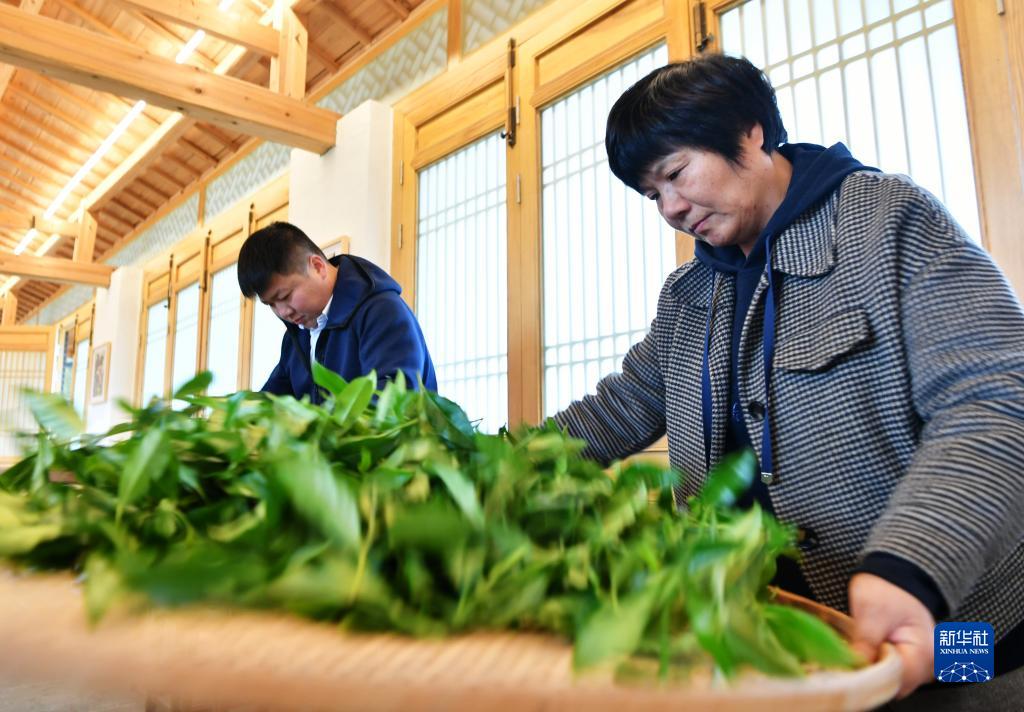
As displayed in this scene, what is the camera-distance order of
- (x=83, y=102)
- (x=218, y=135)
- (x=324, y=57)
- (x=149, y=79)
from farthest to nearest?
(x=83, y=102), (x=218, y=135), (x=324, y=57), (x=149, y=79)

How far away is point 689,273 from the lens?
1042 mm

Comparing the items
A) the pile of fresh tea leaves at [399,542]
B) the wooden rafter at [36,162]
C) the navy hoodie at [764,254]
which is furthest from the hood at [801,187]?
the wooden rafter at [36,162]

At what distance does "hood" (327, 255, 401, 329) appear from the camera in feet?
5.87

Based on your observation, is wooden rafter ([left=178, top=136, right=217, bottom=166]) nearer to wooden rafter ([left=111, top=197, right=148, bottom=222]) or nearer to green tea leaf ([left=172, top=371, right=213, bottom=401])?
wooden rafter ([left=111, top=197, right=148, bottom=222])

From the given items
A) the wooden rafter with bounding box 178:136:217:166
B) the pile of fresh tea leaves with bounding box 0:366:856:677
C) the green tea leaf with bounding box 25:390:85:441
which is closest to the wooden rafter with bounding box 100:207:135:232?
the wooden rafter with bounding box 178:136:217:166

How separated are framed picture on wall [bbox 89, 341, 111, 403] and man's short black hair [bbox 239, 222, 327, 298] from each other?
6.51 meters

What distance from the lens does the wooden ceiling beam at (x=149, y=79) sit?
2.97 metres

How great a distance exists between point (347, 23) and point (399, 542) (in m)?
4.19

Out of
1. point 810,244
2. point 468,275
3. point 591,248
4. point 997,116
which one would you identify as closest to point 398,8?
point 468,275

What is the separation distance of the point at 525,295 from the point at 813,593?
7.42 feet

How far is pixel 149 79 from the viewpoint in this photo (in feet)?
10.6

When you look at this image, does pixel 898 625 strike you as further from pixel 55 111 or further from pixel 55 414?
pixel 55 111

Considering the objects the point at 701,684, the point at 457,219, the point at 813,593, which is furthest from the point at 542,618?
the point at 457,219

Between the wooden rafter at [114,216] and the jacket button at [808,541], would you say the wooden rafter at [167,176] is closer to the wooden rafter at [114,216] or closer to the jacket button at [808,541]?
→ the wooden rafter at [114,216]
